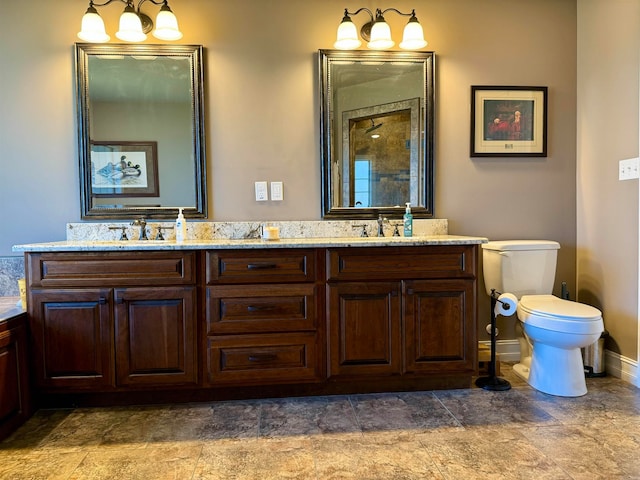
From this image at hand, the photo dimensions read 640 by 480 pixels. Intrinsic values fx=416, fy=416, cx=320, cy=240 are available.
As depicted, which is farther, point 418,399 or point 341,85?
point 341,85

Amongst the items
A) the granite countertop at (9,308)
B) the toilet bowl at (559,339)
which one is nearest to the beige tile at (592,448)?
the toilet bowl at (559,339)

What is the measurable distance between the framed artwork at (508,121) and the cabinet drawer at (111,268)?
1.91 meters

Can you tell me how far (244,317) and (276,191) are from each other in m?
0.86

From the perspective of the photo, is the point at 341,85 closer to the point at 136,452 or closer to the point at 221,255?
the point at 221,255

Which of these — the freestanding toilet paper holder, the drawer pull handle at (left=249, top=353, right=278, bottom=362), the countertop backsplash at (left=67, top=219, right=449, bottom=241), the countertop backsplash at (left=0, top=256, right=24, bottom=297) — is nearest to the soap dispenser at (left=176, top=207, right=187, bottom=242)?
the countertop backsplash at (left=67, top=219, right=449, bottom=241)

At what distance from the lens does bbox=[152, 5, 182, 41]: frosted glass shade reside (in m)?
2.32

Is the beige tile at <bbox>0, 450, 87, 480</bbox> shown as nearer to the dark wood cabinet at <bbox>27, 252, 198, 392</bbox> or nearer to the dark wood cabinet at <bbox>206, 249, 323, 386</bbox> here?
the dark wood cabinet at <bbox>27, 252, 198, 392</bbox>

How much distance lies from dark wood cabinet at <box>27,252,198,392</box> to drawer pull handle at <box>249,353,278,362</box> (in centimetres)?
28

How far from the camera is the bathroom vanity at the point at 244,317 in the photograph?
6.54 feet

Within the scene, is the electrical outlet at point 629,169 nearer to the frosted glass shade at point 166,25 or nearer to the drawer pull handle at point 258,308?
the drawer pull handle at point 258,308

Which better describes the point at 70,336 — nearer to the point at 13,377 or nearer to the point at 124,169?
the point at 13,377

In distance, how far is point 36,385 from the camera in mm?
1995

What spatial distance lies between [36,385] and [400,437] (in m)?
1.72

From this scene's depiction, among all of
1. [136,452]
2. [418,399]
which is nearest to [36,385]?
[136,452]
